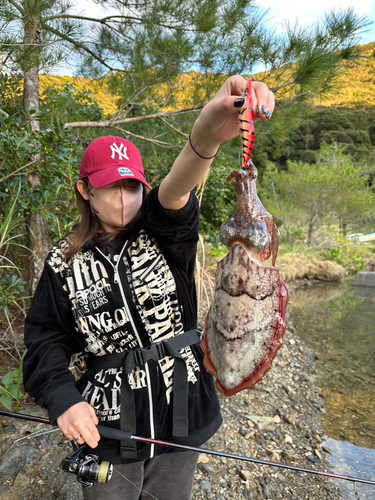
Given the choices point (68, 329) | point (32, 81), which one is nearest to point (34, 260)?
point (32, 81)

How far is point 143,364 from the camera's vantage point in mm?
1420

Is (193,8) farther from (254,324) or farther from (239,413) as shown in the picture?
(239,413)

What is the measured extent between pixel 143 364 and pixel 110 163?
0.82 meters

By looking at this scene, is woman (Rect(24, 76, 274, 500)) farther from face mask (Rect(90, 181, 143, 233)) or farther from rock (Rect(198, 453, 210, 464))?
rock (Rect(198, 453, 210, 464))

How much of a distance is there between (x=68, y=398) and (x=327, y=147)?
2679cm

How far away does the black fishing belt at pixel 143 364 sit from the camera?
4.58 feet

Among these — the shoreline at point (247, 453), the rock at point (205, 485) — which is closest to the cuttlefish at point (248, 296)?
the shoreline at point (247, 453)

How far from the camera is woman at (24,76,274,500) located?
1404mm

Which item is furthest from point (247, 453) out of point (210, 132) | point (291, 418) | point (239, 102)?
point (239, 102)

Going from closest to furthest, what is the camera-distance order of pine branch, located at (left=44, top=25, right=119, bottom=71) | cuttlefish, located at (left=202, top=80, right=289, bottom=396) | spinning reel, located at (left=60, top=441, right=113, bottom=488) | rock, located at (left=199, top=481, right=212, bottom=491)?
cuttlefish, located at (left=202, top=80, right=289, bottom=396), spinning reel, located at (left=60, top=441, right=113, bottom=488), rock, located at (left=199, top=481, right=212, bottom=491), pine branch, located at (left=44, top=25, right=119, bottom=71)

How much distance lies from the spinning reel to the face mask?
3.04 feet

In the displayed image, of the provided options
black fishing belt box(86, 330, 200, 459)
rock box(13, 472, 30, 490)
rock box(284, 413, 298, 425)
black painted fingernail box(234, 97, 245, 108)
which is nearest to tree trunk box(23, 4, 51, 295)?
rock box(13, 472, 30, 490)

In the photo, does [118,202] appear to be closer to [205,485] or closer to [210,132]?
[210,132]

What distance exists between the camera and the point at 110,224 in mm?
1521
